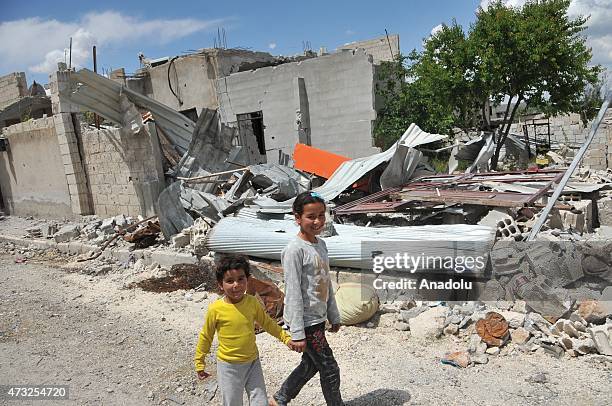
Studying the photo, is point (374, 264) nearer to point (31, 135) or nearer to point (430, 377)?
point (430, 377)

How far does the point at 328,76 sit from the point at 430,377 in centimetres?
1009

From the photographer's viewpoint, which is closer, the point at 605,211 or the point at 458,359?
the point at 458,359

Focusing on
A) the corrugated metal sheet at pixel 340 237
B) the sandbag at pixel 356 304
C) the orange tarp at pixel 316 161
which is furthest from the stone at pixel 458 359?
the orange tarp at pixel 316 161

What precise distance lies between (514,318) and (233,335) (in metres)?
2.57

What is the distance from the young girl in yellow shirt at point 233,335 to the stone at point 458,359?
160cm

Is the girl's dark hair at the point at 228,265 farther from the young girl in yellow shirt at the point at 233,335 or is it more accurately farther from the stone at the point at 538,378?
the stone at the point at 538,378

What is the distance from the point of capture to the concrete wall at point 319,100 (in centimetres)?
1174

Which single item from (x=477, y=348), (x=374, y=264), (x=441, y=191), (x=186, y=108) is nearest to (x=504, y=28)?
(x=441, y=191)

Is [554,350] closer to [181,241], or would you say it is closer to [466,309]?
[466,309]

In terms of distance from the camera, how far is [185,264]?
693cm

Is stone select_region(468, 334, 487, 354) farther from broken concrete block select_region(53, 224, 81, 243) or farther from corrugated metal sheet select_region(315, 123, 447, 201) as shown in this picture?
broken concrete block select_region(53, 224, 81, 243)

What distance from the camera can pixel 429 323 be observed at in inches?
156

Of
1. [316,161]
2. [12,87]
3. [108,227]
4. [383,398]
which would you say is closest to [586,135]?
[316,161]

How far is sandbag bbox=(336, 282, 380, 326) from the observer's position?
4250 mm
